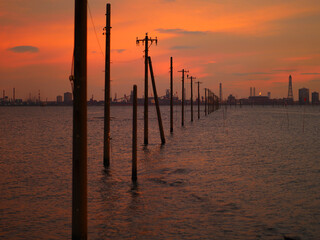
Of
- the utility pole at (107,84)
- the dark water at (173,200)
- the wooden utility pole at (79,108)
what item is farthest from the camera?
the utility pole at (107,84)

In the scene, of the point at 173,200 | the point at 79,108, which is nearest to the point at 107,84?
the point at 173,200

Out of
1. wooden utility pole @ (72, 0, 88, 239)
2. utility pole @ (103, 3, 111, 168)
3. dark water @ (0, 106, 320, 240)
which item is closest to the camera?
wooden utility pole @ (72, 0, 88, 239)

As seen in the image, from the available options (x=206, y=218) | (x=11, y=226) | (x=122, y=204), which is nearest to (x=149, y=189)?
(x=122, y=204)

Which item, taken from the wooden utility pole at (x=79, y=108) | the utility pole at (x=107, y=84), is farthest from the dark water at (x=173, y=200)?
the wooden utility pole at (x=79, y=108)

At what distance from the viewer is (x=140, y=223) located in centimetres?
1012

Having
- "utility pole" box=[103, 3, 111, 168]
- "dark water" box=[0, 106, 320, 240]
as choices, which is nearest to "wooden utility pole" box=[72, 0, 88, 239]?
"dark water" box=[0, 106, 320, 240]

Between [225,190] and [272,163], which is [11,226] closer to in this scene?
[225,190]

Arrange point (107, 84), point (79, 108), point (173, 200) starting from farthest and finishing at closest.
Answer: point (107, 84)
point (173, 200)
point (79, 108)

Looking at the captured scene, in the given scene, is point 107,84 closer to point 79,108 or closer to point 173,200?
point 173,200

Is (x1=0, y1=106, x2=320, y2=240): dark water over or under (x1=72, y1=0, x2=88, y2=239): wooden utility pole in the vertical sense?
under

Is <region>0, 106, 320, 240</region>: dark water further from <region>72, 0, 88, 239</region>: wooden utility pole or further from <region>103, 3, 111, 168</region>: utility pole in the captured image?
<region>72, 0, 88, 239</region>: wooden utility pole

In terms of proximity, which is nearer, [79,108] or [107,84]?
[79,108]

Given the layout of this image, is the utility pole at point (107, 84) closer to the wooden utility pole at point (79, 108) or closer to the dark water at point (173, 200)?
the dark water at point (173, 200)

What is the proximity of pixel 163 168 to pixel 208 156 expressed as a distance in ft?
19.8
